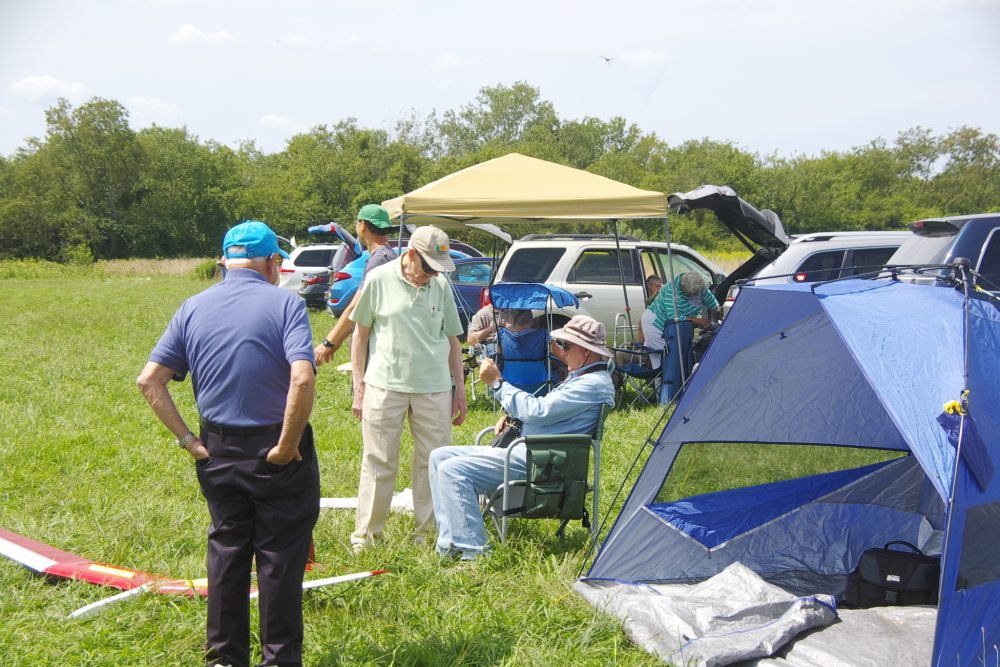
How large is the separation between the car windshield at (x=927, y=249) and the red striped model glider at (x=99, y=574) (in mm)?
4695

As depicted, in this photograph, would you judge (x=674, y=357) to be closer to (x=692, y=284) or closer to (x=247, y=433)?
(x=692, y=284)

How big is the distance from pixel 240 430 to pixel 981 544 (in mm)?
2677

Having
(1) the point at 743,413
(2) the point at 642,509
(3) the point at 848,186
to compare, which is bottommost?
(2) the point at 642,509

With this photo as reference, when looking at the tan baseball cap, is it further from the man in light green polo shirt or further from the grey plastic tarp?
the grey plastic tarp

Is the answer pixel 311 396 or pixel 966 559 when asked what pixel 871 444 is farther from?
pixel 311 396

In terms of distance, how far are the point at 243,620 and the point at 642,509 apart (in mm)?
1956

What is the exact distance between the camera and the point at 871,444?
443 centimetres

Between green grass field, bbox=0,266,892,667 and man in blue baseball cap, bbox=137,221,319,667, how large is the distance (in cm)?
44

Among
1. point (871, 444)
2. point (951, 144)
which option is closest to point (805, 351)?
point (871, 444)

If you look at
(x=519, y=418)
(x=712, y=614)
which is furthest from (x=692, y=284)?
(x=712, y=614)

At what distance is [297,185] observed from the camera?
5212 cm

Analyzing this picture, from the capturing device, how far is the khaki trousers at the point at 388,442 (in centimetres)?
388

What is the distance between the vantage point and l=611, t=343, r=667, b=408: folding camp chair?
7.26m

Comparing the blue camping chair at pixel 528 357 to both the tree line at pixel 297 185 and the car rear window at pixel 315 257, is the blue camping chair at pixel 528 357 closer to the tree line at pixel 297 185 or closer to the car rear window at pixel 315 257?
the car rear window at pixel 315 257
